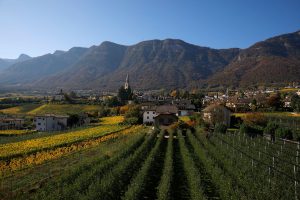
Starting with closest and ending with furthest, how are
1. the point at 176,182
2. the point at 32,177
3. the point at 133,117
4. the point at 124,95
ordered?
the point at 176,182 < the point at 32,177 < the point at 133,117 < the point at 124,95

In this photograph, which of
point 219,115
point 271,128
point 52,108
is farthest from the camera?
point 52,108

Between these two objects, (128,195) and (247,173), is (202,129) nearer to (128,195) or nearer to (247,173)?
(247,173)

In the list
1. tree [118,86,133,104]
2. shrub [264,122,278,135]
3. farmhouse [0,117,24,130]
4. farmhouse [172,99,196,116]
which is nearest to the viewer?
shrub [264,122,278,135]

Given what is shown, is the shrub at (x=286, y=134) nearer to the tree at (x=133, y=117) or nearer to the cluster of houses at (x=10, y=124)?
the tree at (x=133, y=117)

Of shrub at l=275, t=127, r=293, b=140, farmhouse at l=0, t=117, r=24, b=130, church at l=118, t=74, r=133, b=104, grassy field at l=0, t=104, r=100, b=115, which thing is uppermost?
church at l=118, t=74, r=133, b=104

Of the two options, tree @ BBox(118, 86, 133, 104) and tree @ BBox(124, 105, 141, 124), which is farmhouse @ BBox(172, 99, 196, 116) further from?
tree @ BBox(118, 86, 133, 104)

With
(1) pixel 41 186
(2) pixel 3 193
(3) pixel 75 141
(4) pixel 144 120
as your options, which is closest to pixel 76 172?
(1) pixel 41 186

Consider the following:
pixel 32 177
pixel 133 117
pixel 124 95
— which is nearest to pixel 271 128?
pixel 133 117

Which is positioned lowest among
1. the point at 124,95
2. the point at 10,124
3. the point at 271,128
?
the point at 10,124

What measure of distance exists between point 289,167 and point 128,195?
12.3 m

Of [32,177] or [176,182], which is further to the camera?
[32,177]

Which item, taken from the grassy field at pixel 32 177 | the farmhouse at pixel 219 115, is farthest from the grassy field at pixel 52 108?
the grassy field at pixel 32 177

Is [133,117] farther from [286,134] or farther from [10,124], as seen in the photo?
[286,134]

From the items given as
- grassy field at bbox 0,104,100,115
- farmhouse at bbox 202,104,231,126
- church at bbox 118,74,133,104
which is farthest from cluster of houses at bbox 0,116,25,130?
church at bbox 118,74,133,104
